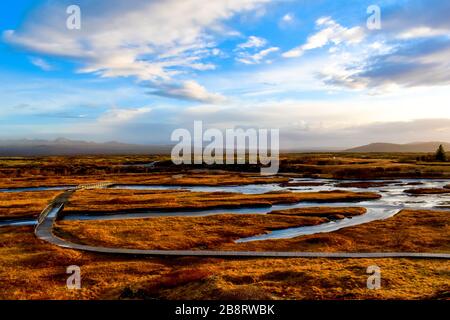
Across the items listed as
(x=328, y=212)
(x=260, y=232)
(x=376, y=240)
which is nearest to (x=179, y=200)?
(x=260, y=232)

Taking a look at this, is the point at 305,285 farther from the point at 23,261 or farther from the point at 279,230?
the point at 23,261

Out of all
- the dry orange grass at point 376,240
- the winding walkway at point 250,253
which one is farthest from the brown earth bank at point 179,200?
the winding walkway at point 250,253

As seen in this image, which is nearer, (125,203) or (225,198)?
(125,203)

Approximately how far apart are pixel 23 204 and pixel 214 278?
162 ft

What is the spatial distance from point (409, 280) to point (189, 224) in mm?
28999

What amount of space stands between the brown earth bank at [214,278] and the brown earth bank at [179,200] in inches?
1052

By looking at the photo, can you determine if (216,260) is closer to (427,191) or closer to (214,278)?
(214,278)

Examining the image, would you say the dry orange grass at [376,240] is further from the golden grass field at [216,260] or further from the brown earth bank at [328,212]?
the brown earth bank at [328,212]

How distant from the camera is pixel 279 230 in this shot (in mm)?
47781

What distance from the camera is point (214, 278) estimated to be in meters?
27.8

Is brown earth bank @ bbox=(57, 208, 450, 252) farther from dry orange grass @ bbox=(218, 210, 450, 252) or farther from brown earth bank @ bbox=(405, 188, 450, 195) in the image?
brown earth bank @ bbox=(405, 188, 450, 195)

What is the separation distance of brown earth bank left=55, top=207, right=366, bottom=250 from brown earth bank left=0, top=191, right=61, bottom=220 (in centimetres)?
970
